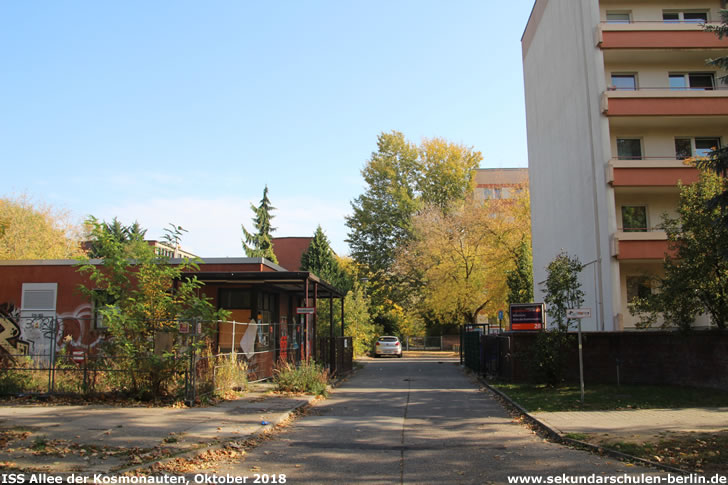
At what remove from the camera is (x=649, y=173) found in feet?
79.5

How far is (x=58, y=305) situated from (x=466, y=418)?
56.7 feet

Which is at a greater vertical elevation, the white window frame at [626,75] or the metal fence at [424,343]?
the white window frame at [626,75]

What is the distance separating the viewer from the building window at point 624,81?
27031mm

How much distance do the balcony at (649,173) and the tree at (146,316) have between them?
1681 centimetres

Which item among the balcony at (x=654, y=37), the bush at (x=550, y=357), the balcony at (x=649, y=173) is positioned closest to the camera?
the bush at (x=550, y=357)

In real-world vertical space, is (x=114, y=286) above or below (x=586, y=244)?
below

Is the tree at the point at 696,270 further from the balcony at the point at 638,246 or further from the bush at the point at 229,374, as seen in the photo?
the bush at the point at 229,374

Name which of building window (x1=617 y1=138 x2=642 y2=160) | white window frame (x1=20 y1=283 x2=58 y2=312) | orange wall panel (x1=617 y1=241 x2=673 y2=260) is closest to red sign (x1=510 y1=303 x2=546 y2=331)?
orange wall panel (x1=617 y1=241 x2=673 y2=260)

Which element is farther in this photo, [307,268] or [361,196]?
[361,196]

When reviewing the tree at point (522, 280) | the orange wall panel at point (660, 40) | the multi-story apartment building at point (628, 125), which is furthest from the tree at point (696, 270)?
the tree at point (522, 280)

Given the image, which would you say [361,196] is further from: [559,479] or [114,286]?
[559,479]

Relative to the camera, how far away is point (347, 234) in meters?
59.5

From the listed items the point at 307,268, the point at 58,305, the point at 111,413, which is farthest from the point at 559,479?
the point at 307,268

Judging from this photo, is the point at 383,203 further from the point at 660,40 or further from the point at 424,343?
the point at 660,40
